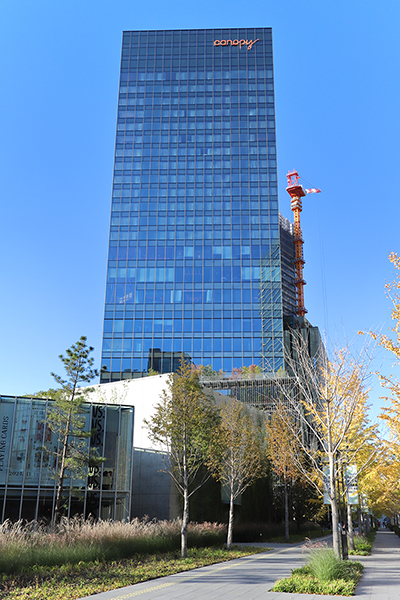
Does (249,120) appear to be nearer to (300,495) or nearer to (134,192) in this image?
(134,192)

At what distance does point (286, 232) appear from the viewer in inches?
5212

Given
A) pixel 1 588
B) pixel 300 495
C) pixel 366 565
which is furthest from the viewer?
pixel 300 495

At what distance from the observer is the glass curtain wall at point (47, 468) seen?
23.9 m

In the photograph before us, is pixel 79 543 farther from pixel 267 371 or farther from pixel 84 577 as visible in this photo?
pixel 267 371

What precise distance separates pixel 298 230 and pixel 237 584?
370 ft

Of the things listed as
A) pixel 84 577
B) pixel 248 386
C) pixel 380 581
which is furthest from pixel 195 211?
pixel 84 577

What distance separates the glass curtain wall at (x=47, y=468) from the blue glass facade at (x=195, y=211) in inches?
1642

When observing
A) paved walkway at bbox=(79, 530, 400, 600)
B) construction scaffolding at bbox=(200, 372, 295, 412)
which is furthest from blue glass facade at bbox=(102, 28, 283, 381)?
paved walkway at bbox=(79, 530, 400, 600)

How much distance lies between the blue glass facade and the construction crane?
117ft

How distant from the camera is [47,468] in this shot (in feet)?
81.3

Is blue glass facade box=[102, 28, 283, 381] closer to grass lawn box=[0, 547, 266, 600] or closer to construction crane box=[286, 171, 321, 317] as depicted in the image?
construction crane box=[286, 171, 321, 317]

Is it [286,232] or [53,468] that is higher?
[286,232]

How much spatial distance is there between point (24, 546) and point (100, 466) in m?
13.0

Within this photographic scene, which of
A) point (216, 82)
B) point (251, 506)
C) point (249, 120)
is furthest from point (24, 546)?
point (216, 82)
